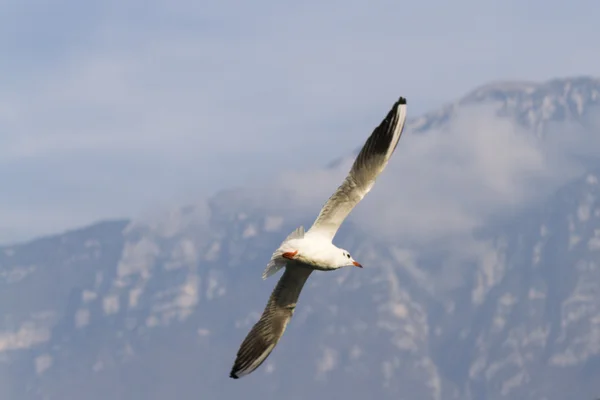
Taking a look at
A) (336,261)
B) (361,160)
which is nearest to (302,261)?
(336,261)

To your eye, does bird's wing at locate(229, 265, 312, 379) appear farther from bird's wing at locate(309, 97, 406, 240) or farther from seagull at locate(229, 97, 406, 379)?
bird's wing at locate(309, 97, 406, 240)

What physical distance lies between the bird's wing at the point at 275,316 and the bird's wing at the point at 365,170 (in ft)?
6.82

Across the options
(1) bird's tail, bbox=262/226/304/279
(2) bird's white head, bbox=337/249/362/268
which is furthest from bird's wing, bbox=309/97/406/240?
(1) bird's tail, bbox=262/226/304/279

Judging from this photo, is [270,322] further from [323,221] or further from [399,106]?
[399,106]

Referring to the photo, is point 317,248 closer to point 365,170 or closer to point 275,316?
point 365,170

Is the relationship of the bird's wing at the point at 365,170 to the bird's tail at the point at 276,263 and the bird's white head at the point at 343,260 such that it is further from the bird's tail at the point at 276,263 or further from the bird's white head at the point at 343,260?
the bird's tail at the point at 276,263

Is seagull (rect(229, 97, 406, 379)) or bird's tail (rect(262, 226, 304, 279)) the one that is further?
seagull (rect(229, 97, 406, 379))

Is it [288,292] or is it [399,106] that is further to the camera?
[288,292]

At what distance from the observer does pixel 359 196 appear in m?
39.7

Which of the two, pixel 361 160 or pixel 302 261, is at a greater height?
pixel 361 160

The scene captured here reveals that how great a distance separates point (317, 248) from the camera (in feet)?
128

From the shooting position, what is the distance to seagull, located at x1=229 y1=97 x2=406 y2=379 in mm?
38156

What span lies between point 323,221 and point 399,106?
5002 mm

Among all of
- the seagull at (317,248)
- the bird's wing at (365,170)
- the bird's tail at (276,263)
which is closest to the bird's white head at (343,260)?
the seagull at (317,248)
